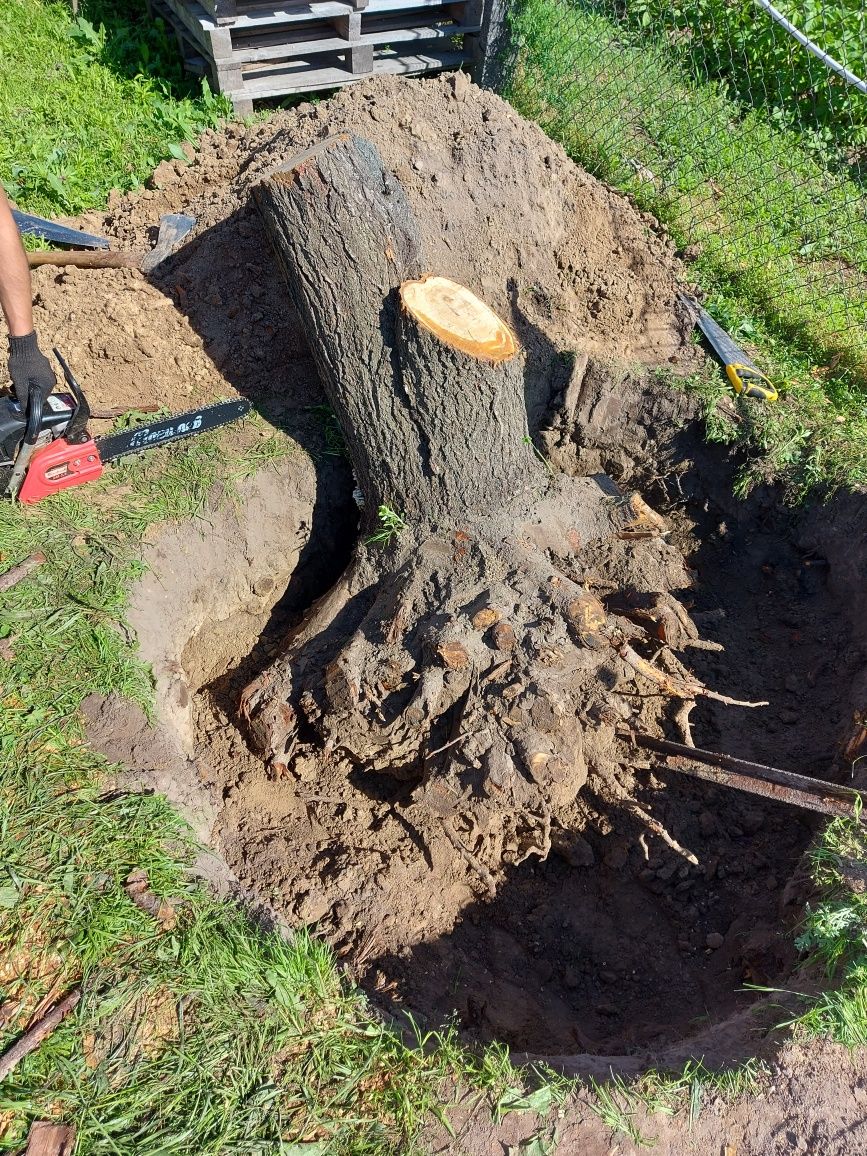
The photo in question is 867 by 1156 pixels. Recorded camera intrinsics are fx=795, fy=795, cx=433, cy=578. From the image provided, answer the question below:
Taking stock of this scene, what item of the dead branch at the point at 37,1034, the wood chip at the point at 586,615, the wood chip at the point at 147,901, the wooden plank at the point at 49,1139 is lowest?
the wooden plank at the point at 49,1139

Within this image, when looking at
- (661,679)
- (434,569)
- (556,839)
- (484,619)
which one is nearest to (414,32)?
(434,569)

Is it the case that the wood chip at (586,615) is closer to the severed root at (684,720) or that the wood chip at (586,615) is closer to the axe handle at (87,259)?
the severed root at (684,720)

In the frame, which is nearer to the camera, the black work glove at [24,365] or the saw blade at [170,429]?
the black work glove at [24,365]

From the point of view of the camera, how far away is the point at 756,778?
2.73 metres

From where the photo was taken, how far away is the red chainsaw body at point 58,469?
3289mm

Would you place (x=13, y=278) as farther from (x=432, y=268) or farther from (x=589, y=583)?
(x=589, y=583)

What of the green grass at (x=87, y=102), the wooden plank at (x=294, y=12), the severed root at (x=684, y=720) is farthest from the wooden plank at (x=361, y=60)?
the severed root at (x=684, y=720)

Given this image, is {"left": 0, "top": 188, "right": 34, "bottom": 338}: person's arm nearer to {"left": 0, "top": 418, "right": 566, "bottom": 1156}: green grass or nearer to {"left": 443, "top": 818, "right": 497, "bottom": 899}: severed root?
{"left": 0, "top": 418, "right": 566, "bottom": 1156}: green grass

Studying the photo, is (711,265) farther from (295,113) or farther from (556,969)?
(556,969)

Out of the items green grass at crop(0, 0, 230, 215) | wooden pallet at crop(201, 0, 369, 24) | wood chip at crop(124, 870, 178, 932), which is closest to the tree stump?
wood chip at crop(124, 870, 178, 932)

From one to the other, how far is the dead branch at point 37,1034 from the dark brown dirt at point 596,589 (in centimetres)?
54

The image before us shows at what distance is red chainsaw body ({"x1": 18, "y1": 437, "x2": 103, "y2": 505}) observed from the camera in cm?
329

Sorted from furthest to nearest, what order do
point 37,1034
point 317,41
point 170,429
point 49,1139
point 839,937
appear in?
point 317,41 < point 170,429 < point 839,937 < point 37,1034 < point 49,1139

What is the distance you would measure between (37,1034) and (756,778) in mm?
2297
